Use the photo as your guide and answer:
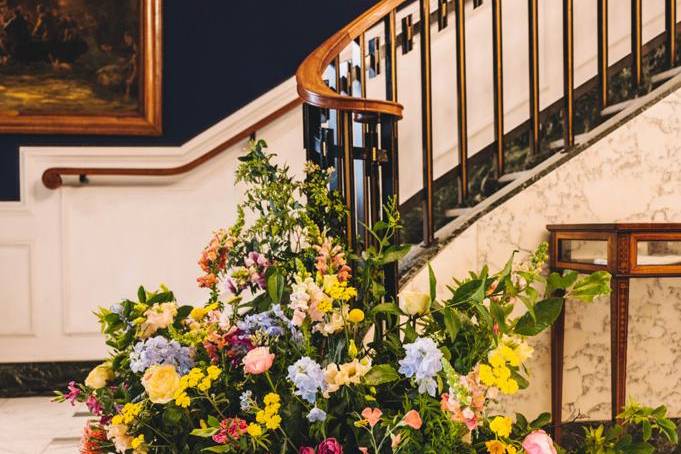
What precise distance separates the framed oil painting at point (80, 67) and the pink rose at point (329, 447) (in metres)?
3.06

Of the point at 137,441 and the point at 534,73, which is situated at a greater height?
the point at 534,73

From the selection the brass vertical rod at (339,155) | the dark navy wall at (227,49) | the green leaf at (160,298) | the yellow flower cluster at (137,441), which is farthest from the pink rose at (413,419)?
the dark navy wall at (227,49)

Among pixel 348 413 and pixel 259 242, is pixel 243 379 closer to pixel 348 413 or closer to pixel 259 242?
pixel 348 413

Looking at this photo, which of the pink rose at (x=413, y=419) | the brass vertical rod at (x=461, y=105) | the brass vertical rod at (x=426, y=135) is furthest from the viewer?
the brass vertical rod at (x=461, y=105)

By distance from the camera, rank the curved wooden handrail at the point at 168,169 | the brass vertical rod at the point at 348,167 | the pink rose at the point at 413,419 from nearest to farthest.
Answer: the pink rose at the point at 413,419 < the brass vertical rod at the point at 348,167 < the curved wooden handrail at the point at 168,169

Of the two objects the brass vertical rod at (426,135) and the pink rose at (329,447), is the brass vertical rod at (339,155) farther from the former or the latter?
the pink rose at (329,447)

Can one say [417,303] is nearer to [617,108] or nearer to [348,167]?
[348,167]

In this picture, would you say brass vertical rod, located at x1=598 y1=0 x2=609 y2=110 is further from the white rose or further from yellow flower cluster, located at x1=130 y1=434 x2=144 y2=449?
yellow flower cluster, located at x1=130 y1=434 x2=144 y2=449

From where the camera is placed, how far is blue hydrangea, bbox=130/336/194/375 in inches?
59.9

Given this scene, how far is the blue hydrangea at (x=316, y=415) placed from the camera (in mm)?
1430

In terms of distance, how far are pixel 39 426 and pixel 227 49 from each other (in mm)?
2161

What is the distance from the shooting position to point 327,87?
7.39 ft

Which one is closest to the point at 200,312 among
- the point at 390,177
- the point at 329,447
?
the point at 329,447

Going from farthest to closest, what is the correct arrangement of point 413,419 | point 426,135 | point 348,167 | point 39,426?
→ point 39,426
point 426,135
point 348,167
point 413,419
